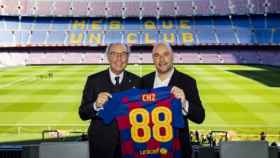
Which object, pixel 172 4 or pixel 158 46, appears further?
pixel 172 4

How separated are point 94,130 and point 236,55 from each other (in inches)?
2142

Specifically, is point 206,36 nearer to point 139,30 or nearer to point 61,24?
point 139,30

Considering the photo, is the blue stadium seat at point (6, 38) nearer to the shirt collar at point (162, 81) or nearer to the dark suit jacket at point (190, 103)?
the shirt collar at point (162, 81)

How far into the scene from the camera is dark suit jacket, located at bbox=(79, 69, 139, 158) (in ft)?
18.7

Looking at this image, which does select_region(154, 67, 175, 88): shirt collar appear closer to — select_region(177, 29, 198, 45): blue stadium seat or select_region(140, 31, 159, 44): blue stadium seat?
select_region(177, 29, 198, 45): blue stadium seat

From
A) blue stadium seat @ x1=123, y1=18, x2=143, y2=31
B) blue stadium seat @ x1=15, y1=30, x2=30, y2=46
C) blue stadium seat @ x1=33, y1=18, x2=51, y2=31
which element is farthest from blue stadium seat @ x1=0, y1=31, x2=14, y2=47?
blue stadium seat @ x1=123, y1=18, x2=143, y2=31

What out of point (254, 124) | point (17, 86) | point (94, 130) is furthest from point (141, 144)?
point (17, 86)

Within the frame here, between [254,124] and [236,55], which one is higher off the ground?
[236,55]

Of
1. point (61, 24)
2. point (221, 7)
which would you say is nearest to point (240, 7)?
point (221, 7)

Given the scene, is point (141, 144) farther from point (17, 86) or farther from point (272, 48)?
point (272, 48)

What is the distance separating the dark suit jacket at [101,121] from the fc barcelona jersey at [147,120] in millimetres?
224

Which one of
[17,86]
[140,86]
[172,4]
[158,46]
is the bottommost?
[140,86]

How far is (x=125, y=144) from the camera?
18.1ft

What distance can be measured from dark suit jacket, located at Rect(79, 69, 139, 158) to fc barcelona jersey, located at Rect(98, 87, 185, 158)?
8.8 inches
